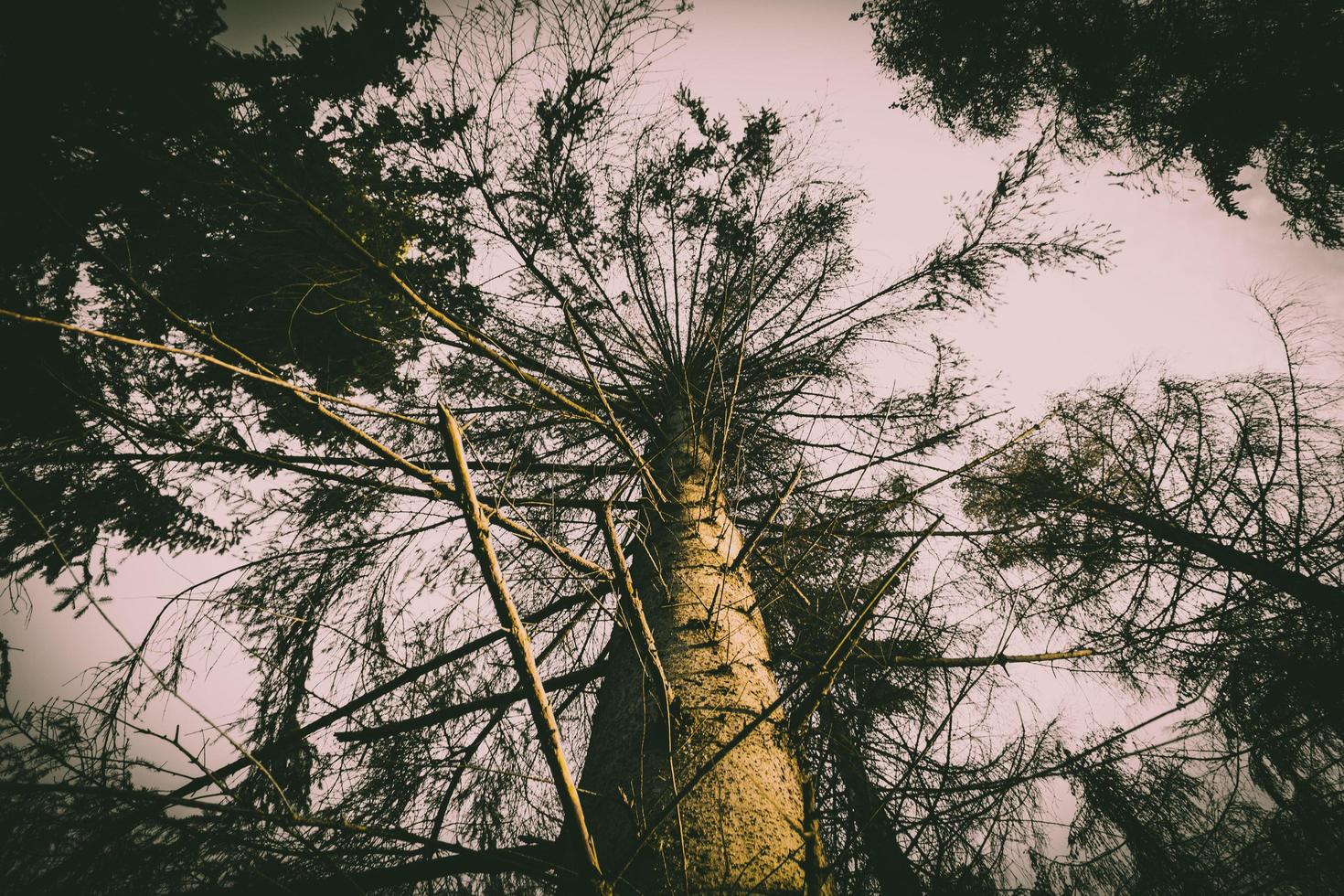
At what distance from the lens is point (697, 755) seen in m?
1.26

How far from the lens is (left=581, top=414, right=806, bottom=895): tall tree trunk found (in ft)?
3.46

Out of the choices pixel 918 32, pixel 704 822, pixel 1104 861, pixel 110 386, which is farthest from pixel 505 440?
pixel 918 32

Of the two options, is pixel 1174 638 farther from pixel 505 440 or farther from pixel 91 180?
pixel 91 180

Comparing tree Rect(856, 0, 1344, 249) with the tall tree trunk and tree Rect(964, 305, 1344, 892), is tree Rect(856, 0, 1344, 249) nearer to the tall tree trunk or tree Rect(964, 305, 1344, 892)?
tree Rect(964, 305, 1344, 892)

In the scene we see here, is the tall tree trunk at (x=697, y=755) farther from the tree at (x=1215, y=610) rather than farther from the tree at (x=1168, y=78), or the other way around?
the tree at (x=1168, y=78)

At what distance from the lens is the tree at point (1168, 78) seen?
2545 mm

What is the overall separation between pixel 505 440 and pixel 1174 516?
12.4ft

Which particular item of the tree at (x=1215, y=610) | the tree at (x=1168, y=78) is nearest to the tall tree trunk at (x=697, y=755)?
the tree at (x=1215, y=610)

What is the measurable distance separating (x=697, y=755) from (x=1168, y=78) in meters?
4.70

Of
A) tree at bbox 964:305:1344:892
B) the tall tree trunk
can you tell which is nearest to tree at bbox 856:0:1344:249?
tree at bbox 964:305:1344:892

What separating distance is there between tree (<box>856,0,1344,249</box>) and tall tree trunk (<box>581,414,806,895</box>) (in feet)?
11.5

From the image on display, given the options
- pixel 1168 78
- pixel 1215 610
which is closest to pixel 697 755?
pixel 1215 610

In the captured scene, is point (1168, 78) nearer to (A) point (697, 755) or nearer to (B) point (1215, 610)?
(B) point (1215, 610)

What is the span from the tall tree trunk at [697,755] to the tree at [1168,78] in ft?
11.5
